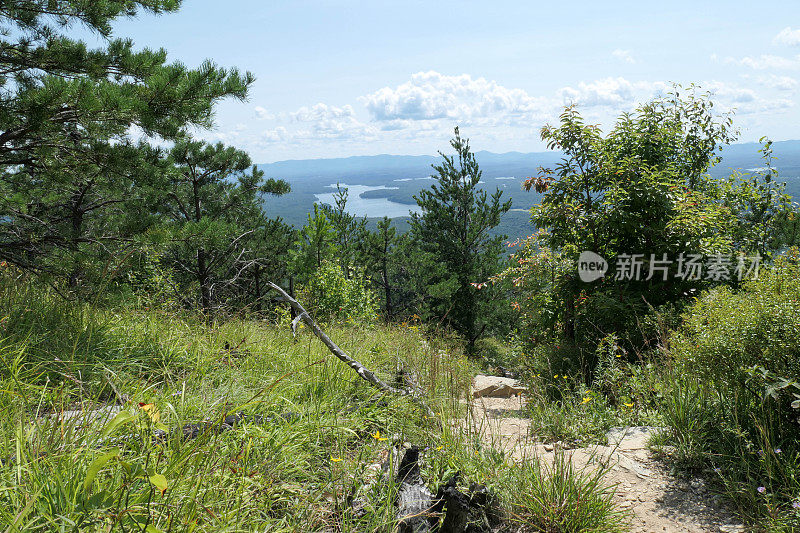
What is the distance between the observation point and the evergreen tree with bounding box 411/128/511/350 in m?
15.0

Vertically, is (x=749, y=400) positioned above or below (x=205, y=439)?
below

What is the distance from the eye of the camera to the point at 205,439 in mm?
2176

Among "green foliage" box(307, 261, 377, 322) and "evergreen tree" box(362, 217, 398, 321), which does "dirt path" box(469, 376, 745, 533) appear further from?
"evergreen tree" box(362, 217, 398, 321)

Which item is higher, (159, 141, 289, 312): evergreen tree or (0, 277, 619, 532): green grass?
(159, 141, 289, 312): evergreen tree

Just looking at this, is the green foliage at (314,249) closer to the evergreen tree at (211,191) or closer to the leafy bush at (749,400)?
the evergreen tree at (211,191)

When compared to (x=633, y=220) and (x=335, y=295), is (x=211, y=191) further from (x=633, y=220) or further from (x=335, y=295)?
(x=633, y=220)

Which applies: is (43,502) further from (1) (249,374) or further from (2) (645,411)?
(2) (645,411)

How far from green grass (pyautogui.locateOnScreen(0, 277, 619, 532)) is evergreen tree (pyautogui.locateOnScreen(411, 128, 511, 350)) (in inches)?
409

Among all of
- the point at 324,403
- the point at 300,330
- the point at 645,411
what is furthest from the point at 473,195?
the point at 324,403

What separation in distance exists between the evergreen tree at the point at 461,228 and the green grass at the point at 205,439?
Answer: 10398mm

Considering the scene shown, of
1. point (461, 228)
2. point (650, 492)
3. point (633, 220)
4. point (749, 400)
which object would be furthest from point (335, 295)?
point (461, 228)

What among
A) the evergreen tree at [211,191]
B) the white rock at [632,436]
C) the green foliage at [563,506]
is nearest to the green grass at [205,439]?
the green foliage at [563,506]

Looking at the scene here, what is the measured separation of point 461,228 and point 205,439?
44.6 ft

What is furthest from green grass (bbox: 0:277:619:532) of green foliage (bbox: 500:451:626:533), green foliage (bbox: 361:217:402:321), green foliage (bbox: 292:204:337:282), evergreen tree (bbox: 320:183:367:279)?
green foliage (bbox: 361:217:402:321)
